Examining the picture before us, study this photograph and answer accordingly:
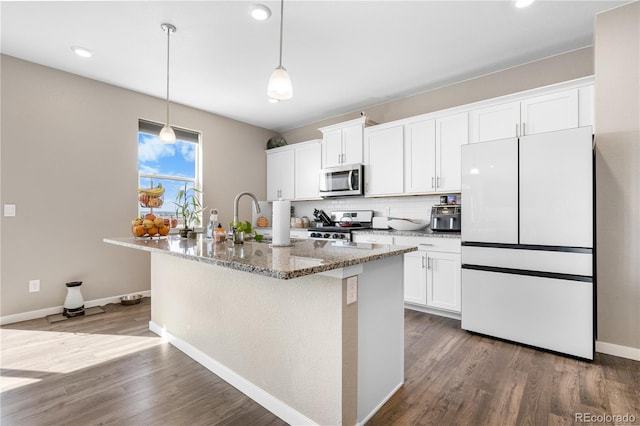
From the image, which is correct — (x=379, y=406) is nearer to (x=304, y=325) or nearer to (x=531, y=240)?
(x=304, y=325)

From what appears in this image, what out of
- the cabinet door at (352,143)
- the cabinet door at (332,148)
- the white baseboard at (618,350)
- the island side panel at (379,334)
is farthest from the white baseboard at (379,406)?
the cabinet door at (332,148)

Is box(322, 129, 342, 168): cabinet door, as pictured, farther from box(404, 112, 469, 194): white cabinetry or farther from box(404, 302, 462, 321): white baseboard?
box(404, 302, 462, 321): white baseboard

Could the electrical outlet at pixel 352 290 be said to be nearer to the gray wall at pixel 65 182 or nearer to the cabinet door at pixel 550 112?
the cabinet door at pixel 550 112

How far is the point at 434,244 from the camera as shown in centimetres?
330

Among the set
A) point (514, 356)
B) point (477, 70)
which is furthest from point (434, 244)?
point (477, 70)

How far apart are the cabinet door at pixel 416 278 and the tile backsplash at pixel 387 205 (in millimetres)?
748

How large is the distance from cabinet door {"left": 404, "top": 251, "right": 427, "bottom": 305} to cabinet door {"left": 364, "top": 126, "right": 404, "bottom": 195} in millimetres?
913

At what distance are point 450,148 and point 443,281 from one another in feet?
4.90

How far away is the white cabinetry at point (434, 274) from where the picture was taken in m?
3.16

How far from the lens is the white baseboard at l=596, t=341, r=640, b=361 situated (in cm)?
232

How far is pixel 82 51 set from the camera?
295 cm

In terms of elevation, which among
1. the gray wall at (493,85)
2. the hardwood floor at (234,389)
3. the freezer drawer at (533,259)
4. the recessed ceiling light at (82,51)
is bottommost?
the hardwood floor at (234,389)

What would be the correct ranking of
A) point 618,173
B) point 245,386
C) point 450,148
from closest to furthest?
point 245,386 → point 618,173 → point 450,148

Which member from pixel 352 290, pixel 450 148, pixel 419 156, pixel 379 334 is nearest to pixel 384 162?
pixel 419 156
